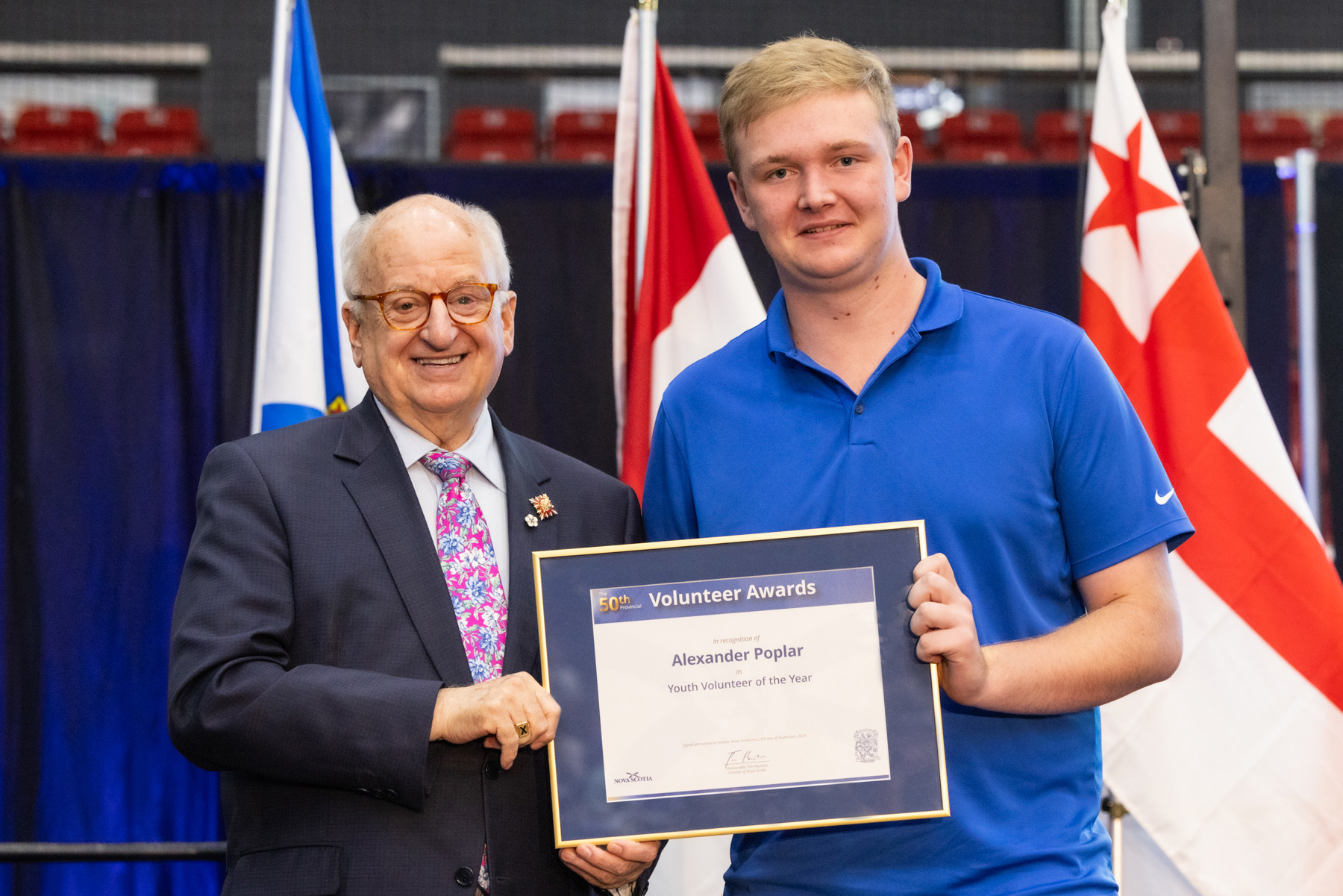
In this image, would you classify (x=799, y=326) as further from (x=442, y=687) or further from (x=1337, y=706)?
(x=1337, y=706)

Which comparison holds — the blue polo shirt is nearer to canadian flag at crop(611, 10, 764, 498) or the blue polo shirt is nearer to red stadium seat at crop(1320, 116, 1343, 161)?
canadian flag at crop(611, 10, 764, 498)

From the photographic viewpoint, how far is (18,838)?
177 inches

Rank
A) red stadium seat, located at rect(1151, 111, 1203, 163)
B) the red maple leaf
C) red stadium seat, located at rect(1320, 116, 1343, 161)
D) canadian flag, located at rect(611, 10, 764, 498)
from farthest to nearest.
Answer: red stadium seat, located at rect(1151, 111, 1203, 163), red stadium seat, located at rect(1320, 116, 1343, 161), canadian flag, located at rect(611, 10, 764, 498), the red maple leaf

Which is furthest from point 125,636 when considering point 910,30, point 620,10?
point 910,30

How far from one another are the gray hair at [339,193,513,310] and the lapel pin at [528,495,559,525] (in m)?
0.37

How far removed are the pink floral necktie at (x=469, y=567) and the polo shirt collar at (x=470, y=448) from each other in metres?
0.02

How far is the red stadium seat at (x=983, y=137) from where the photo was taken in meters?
9.56

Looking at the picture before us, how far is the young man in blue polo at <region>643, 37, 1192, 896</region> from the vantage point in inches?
62.4

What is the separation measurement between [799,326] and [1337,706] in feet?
6.00

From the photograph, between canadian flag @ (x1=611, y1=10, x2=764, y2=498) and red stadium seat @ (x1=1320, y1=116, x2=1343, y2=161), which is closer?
canadian flag @ (x1=611, y1=10, x2=764, y2=498)

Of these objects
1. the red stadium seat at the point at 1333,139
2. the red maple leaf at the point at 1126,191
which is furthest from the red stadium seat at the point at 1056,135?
the red maple leaf at the point at 1126,191

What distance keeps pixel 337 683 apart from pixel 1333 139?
34.0 ft

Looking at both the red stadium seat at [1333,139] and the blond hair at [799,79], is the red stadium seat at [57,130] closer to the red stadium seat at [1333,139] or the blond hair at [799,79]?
the blond hair at [799,79]
